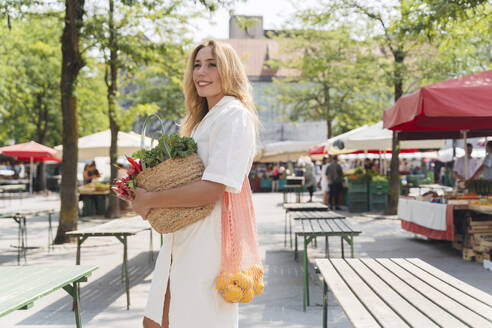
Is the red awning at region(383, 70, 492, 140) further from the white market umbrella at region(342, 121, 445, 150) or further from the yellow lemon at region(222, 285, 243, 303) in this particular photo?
the white market umbrella at region(342, 121, 445, 150)

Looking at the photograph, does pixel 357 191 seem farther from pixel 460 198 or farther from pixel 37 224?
pixel 37 224

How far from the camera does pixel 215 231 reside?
1840mm

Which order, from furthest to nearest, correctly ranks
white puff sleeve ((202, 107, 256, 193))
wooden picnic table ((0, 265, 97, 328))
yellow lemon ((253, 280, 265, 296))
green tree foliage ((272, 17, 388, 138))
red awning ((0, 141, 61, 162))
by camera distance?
1. green tree foliage ((272, 17, 388, 138))
2. red awning ((0, 141, 61, 162))
3. wooden picnic table ((0, 265, 97, 328))
4. yellow lemon ((253, 280, 265, 296))
5. white puff sleeve ((202, 107, 256, 193))

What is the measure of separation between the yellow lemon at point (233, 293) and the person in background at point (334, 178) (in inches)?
574

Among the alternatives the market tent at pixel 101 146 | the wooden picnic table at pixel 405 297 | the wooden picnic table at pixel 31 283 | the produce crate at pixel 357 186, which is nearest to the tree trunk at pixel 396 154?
the produce crate at pixel 357 186

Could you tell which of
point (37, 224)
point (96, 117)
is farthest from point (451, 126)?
point (96, 117)

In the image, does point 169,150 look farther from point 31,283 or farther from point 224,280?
point 31,283

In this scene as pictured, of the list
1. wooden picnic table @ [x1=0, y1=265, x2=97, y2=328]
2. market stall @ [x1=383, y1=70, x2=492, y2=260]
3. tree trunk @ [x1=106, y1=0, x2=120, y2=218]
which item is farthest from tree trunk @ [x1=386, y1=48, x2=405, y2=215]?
wooden picnic table @ [x1=0, y1=265, x2=97, y2=328]

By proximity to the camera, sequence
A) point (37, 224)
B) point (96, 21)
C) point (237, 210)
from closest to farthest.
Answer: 1. point (237, 210)
2. point (96, 21)
3. point (37, 224)

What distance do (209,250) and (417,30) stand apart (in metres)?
7.81

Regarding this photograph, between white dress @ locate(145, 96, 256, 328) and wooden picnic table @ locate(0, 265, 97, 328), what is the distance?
79 cm

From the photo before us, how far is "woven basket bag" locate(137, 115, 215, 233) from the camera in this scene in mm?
1786

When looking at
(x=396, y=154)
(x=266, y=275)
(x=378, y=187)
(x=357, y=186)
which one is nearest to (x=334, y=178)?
(x=357, y=186)

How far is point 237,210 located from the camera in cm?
190
